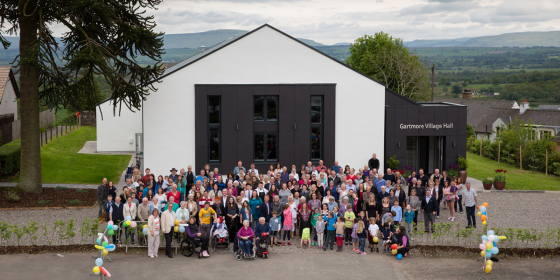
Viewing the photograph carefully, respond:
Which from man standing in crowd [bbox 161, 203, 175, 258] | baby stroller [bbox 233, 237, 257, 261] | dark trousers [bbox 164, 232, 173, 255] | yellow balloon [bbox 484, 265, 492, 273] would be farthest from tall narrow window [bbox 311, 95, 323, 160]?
yellow balloon [bbox 484, 265, 492, 273]

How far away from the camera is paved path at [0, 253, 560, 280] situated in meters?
13.5

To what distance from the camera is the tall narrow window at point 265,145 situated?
25.7m

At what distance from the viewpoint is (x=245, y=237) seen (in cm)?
1484

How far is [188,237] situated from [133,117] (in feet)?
78.3

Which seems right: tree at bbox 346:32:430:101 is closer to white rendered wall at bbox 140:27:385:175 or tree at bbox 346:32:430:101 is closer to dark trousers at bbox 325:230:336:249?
white rendered wall at bbox 140:27:385:175

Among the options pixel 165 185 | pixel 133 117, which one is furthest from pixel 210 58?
pixel 133 117

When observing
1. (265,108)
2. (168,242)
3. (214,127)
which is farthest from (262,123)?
(168,242)

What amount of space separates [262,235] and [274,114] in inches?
452

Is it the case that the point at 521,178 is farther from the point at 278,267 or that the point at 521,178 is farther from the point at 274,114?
the point at 278,267

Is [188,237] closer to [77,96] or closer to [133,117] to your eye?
[77,96]

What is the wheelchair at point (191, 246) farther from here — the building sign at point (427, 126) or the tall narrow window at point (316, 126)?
the building sign at point (427, 126)

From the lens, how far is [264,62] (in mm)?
25250

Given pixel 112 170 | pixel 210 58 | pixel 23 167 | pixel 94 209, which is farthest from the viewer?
pixel 112 170

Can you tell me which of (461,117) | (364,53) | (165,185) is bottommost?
(165,185)
